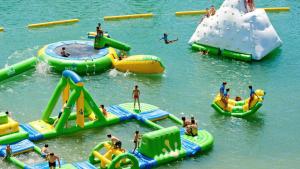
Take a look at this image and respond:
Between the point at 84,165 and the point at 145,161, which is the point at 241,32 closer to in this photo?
the point at 145,161

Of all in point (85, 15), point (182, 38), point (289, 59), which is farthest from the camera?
point (85, 15)

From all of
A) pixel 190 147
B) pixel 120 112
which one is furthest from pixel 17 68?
pixel 190 147

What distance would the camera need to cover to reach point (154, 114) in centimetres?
3725

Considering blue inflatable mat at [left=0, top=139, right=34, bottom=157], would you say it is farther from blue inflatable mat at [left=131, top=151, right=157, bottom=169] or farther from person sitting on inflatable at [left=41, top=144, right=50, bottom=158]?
blue inflatable mat at [left=131, top=151, right=157, bottom=169]

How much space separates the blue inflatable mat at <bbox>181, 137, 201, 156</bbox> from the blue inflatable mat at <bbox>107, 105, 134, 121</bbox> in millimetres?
4539

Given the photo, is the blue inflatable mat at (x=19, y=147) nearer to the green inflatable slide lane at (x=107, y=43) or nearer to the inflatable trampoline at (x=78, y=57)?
the inflatable trampoline at (x=78, y=57)

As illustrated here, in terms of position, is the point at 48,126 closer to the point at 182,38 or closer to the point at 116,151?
the point at 116,151

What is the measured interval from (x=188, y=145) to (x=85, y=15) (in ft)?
97.1

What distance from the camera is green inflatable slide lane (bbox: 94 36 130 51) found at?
155 feet

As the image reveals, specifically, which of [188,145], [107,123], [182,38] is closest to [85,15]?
[182,38]

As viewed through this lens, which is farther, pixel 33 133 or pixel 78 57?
pixel 78 57

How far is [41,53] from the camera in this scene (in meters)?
45.6

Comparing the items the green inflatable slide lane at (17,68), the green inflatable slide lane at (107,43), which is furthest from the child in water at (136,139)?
the green inflatable slide lane at (107,43)

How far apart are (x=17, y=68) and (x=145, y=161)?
15.4 m
